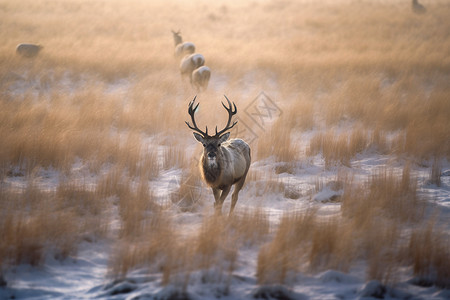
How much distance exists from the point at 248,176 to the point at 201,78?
538 centimetres

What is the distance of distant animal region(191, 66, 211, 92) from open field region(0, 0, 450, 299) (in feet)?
1.12

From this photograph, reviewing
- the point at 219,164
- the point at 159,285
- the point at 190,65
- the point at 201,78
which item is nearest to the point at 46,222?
the point at 159,285

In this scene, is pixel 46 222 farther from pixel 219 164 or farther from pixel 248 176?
pixel 248 176

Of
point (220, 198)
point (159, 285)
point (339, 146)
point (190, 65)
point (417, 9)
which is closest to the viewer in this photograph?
point (159, 285)

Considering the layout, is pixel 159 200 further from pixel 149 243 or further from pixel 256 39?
pixel 256 39

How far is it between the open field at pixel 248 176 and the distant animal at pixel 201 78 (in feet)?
1.12

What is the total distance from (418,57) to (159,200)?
11.6 m

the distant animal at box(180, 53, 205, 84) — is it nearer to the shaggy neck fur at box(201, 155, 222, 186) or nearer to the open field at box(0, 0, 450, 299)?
the open field at box(0, 0, 450, 299)

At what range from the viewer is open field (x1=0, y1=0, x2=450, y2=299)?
3881mm

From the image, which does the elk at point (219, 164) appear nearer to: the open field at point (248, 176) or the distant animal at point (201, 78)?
the open field at point (248, 176)

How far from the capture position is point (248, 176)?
664 cm

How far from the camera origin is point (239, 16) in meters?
25.8

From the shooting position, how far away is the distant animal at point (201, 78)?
36.8 feet

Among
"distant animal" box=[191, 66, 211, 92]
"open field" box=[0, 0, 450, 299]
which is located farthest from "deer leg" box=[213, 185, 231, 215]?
"distant animal" box=[191, 66, 211, 92]
